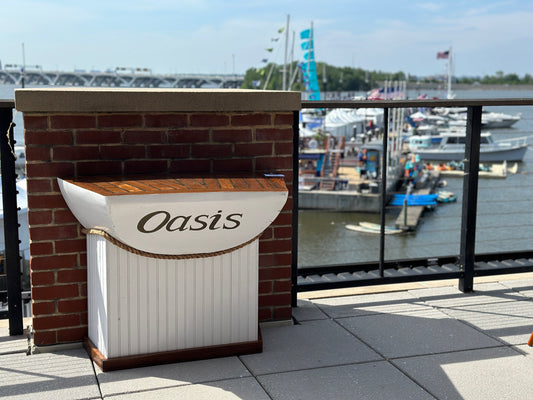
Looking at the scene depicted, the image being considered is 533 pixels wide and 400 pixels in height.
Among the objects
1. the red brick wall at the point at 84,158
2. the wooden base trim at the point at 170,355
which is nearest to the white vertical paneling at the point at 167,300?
the wooden base trim at the point at 170,355

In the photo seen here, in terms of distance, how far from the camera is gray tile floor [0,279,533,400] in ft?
8.14

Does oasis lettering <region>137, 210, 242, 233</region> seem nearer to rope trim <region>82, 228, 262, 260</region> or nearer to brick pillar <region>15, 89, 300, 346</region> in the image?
rope trim <region>82, 228, 262, 260</region>

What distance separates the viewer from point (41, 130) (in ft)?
8.79

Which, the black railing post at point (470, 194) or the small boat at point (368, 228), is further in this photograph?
the small boat at point (368, 228)

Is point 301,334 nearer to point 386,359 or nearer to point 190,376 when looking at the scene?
point 386,359

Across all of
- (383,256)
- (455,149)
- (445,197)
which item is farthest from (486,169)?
(383,256)

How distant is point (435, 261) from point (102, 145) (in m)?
2.46

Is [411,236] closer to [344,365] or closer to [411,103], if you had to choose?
[411,103]

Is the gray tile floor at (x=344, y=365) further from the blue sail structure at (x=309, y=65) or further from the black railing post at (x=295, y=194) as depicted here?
the blue sail structure at (x=309, y=65)

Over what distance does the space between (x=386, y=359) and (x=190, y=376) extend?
2.99 ft

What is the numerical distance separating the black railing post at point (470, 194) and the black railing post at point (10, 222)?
8.46 ft

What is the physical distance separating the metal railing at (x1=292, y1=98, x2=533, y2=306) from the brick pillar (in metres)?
0.37

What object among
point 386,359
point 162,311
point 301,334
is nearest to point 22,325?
point 162,311

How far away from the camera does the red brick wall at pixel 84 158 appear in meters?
2.72
